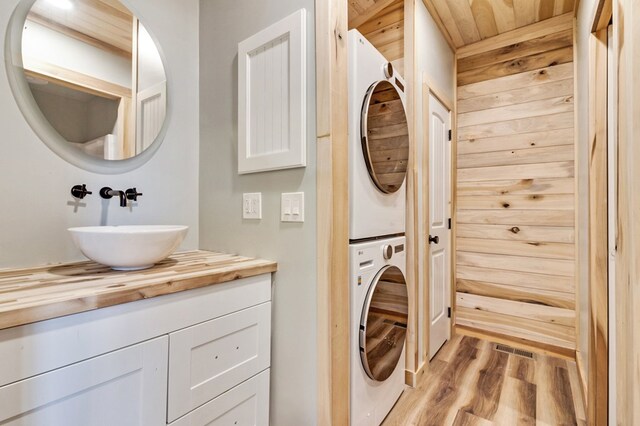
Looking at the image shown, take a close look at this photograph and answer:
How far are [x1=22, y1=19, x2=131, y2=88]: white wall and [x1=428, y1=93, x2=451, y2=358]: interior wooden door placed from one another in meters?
1.90

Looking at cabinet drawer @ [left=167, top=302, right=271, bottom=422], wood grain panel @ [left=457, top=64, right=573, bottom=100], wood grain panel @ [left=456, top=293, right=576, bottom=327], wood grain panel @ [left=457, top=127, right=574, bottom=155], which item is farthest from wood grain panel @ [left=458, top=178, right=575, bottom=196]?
cabinet drawer @ [left=167, top=302, right=271, bottom=422]

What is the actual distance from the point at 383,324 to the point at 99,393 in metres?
1.10

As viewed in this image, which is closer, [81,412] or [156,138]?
[81,412]

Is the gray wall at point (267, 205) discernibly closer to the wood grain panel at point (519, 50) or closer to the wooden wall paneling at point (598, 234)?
the wooden wall paneling at point (598, 234)

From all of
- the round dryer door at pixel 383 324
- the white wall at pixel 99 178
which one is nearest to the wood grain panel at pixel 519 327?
the round dryer door at pixel 383 324

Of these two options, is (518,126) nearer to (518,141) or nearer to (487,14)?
(518,141)

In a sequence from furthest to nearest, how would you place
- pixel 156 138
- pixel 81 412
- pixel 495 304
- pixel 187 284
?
1. pixel 495 304
2. pixel 156 138
3. pixel 187 284
4. pixel 81 412

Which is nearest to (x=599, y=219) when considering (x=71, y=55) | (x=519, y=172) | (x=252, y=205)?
(x=519, y=172)

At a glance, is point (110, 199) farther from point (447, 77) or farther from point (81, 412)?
point (447, 77)

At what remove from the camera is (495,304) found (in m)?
2.54

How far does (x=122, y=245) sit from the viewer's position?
95cm

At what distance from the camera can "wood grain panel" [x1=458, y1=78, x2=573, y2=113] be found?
2311mm

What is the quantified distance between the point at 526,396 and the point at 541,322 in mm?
866

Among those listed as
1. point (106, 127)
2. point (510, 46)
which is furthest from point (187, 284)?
point (510, 46)
